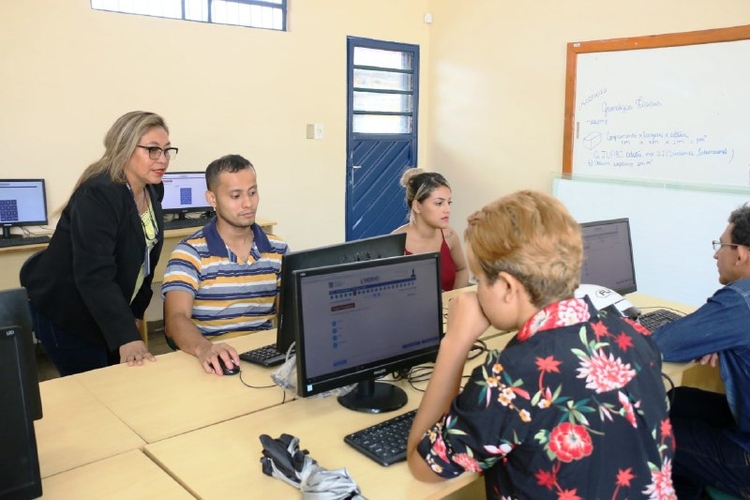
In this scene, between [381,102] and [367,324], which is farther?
[381,102]

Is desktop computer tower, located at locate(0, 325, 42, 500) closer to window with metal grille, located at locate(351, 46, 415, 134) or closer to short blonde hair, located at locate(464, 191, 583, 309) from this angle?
short blonde hair, located at locate(464, 191, 583, 309)

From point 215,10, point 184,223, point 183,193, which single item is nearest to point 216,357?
point 184,223

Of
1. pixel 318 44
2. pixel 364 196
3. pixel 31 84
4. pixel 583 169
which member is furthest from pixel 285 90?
pixel 583 169

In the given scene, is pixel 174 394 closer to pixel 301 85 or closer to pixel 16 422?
pixel 16 422

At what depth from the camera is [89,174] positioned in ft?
7.36

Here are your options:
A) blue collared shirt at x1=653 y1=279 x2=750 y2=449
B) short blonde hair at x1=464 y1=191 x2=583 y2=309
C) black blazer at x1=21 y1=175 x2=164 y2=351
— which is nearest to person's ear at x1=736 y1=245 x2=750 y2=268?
blue collared shirt at x1=653 y1=279 x2=750 y2=449

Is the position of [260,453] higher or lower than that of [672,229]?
lower

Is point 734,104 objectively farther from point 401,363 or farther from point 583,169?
point 401,363

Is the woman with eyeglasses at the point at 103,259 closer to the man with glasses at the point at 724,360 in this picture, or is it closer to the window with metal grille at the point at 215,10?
the man with glasses at the point at 724,360

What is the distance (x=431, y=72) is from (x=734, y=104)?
2649mm

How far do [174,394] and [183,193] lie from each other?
2.84 metres

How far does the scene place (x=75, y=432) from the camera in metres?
1.56

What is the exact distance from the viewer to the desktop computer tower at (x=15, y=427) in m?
1.06

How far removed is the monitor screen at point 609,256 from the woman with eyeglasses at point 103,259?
1712 millimetres
